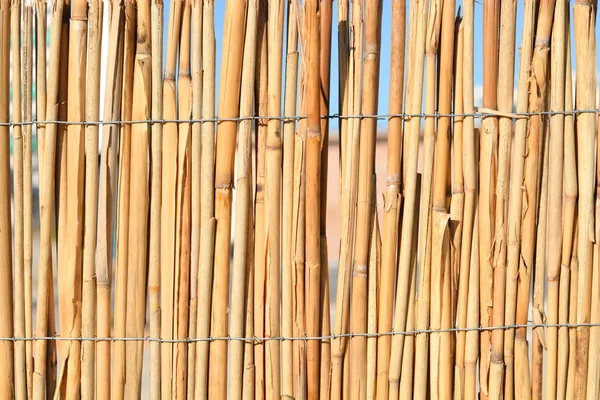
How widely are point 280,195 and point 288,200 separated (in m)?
0.02

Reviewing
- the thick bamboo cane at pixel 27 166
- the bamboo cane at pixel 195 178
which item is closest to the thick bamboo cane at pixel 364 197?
the bamboo cane at pixel 195 178

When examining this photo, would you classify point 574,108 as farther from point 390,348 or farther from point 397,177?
point 390,348

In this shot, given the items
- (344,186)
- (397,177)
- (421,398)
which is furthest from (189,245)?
(421,398)

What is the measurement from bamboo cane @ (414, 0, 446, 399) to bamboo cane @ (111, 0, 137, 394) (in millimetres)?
617

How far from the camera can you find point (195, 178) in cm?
140

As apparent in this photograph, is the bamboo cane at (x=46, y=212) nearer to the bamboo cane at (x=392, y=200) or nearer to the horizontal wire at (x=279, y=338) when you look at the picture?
the horizontal wire at (x=279, y=338)

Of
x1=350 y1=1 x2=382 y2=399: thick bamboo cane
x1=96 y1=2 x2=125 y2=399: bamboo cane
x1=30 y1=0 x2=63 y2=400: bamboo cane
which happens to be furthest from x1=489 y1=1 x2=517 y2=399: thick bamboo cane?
x1=30 y1=0 x2=63 y2=400: bamboo cane

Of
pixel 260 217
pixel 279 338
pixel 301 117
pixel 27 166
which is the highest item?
pixel 301 117

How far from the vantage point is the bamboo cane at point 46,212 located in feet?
4.60

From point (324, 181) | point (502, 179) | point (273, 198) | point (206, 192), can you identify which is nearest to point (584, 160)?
point (502, 179)

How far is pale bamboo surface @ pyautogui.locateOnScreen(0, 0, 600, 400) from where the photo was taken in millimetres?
1397

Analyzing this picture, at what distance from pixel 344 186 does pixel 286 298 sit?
0.87ft

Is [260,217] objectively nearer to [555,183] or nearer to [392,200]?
[392,200]

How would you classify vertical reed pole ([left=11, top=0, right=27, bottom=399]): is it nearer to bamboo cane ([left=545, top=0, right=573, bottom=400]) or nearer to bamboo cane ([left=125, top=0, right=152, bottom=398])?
bamboo cane ([left=125, top=0, right=152, bottom=398])
